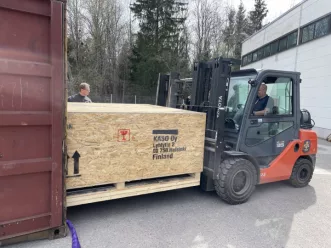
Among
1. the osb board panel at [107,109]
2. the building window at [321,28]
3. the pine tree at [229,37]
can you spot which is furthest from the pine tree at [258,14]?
the osb board panel at [107,109]

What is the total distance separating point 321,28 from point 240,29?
77.5 ft

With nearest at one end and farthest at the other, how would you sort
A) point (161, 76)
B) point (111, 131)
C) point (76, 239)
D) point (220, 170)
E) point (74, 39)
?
point (76, 239) < point (111, 131) < point (220, 170) < point (161, 76) < point (74, 39)

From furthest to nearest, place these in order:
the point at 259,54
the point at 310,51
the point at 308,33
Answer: the point at 259,54
the point at 308,33
the point at 310,51

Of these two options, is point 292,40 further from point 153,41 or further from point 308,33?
point 153,41

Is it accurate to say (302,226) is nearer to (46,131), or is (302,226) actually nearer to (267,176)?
(267,176)

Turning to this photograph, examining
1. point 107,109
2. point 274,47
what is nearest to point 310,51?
point 274,47

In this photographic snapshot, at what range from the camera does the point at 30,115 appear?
8.60ft

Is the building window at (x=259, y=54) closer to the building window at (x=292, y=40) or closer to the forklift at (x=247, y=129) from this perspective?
the building window at (x=292, y=40)

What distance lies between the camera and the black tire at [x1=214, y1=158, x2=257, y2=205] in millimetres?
3984

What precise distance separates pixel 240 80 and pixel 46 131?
335 cm

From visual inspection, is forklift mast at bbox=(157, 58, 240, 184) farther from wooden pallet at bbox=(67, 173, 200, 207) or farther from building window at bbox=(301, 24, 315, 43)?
building window at bbox=(301, 24, 315, 43)

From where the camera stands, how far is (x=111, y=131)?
3.21 meters

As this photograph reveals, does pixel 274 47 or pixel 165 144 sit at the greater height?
pixel 274 47

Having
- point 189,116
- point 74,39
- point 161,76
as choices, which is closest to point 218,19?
point 74,39
